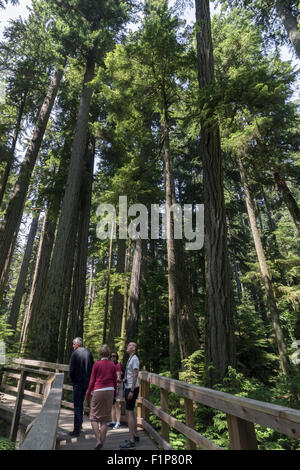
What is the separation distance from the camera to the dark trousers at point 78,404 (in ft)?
16.0

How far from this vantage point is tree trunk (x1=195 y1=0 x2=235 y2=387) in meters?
5.48

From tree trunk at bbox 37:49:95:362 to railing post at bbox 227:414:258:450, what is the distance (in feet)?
29.7

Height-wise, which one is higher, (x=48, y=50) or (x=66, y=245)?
(x=48, y=50)

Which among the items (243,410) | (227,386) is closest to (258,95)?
(227,386)

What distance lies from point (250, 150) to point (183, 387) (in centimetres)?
1025

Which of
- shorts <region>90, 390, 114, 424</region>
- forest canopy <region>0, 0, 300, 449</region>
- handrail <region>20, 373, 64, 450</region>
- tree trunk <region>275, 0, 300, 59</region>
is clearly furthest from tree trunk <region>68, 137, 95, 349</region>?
tree trunk <region>275, 0, 300, 59</region>

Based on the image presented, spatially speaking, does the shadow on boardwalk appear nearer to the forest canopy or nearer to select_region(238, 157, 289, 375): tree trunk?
the forest canopy

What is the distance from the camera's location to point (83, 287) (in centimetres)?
1280

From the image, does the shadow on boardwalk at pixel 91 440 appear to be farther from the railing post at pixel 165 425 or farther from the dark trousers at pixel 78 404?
the railing post at pixel 165 425

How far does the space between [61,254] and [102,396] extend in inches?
276

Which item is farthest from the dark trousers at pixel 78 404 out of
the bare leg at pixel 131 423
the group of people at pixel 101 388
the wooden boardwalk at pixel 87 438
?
the bare leg at pixel 131 423

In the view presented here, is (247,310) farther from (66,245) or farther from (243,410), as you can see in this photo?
(243,410)

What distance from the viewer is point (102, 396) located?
4371 millimetres

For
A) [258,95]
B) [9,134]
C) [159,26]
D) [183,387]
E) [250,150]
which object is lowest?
[183,387]
